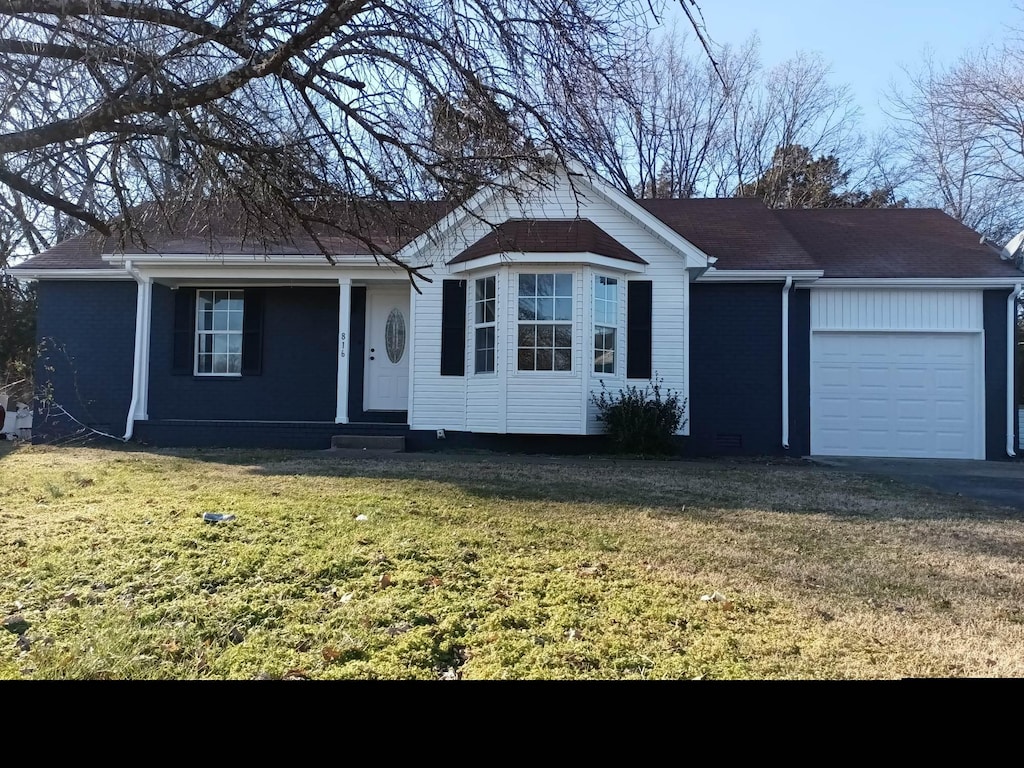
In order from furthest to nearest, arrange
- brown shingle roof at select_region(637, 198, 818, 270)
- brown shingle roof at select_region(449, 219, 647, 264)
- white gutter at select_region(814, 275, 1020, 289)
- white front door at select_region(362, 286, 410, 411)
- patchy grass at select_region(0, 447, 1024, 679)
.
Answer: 1. white front door at select_region(362, 286, 410, 411)
2. brown shingle roof at select_region(637, 198, 818, 270)
3. white gutter at select_region(814, 275, 1020, 289)
4. brown shingle roof at select_region(449, 219, 647, 264)
5. patchy grass at select_region(0, 447, 1024, 679)

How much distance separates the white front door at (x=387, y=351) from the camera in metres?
13.0

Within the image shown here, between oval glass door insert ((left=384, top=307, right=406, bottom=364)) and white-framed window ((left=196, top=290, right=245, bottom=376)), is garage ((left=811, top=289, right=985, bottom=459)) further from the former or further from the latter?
white-framed window ((left=196, top=290, right=245, bottom=376))

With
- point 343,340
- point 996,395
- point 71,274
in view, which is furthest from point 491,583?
point 71,274

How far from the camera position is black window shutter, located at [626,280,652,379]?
1177cm

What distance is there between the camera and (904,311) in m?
12.6

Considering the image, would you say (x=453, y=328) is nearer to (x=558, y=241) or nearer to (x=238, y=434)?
(x=558, y=241)

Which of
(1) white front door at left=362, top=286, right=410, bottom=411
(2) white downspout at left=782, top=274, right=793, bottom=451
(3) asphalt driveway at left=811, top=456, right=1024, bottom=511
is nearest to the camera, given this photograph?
(3) asphalt driveway at left=811, top=456, right=1024, bottom=511

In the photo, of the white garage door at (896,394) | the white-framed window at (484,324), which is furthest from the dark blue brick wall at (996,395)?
the white-framed window at (484,324)

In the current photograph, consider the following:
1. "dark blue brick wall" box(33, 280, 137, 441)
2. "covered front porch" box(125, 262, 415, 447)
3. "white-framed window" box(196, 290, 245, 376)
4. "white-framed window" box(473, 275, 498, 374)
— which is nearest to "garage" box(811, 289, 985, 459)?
"white-framed window" box(473, 275, 498, 374)

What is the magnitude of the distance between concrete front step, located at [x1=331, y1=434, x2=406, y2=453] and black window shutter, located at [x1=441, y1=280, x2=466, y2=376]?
4.47 ft

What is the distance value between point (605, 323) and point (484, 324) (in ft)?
6.38

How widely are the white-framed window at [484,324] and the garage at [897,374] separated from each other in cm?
576

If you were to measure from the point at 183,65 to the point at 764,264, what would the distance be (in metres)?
9.69
